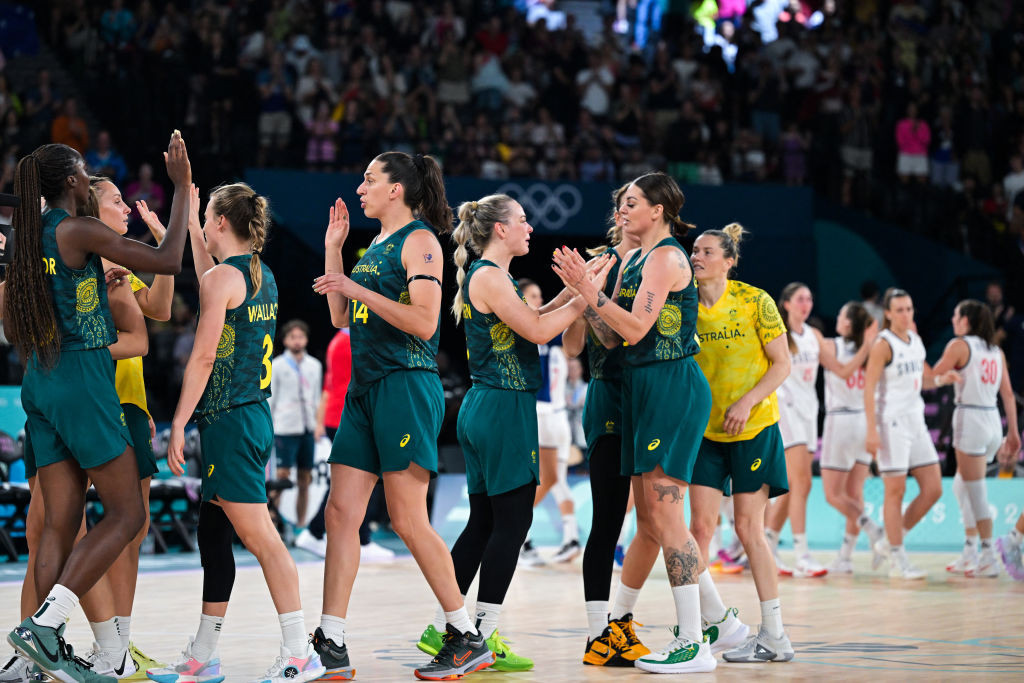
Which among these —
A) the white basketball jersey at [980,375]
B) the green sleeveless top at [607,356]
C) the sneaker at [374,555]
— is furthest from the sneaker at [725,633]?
the sneaker at [374,555]

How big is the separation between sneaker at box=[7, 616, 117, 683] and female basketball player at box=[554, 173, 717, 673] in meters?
2.29

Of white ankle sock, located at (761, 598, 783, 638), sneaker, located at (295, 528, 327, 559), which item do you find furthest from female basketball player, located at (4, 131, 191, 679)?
sneaker, located at (295, 528, 327, 559)

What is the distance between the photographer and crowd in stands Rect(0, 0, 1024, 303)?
14227 millimetres

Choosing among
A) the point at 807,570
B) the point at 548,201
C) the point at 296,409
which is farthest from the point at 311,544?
the point at 548,201

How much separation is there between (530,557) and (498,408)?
198 inches

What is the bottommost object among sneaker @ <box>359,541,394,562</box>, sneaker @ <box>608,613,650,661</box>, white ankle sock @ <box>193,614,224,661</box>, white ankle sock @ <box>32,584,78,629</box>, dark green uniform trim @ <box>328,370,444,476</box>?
sneaker @ <box>359,541,394,562</box>

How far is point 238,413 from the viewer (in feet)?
15.8

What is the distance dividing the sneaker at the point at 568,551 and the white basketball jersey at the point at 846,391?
7.73ft

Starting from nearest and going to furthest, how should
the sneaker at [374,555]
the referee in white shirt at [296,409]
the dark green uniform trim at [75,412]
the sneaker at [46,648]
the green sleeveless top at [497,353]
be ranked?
the sneaker at [46,648] < the dark green uniform trim at [75,412] < the green sleeveless top at [497,353] < the sneaker at [374,555] < the referee in white shirt at [296,409]

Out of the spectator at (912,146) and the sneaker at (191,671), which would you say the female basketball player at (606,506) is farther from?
the spectator at (912,146)

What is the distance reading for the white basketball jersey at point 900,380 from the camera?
9336mm

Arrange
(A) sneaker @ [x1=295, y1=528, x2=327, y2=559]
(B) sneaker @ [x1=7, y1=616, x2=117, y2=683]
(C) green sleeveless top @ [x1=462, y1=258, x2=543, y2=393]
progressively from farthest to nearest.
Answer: (A) sneaker @ [x1=295, y1=528, x2=327, y2=559]
(C) green sleeveless top @ [x1=462, y1=258, x2=543, y2=393]
(B) sneaker @ [x1=7, y1=616, x2=117, y2=683]

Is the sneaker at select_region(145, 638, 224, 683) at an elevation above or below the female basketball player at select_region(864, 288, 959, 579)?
below

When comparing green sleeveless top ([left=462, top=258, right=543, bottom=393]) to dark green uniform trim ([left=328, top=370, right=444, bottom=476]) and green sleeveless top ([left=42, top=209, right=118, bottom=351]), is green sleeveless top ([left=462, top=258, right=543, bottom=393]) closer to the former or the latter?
dark green uniform trim ([left=328, top=370, right=444, bottom=476])
